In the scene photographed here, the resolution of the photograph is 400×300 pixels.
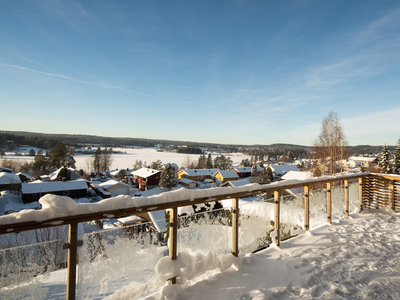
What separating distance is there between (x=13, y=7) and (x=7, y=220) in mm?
8626

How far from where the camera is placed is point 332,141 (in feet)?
49.6

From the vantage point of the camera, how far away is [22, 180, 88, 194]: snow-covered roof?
21594 millimetres

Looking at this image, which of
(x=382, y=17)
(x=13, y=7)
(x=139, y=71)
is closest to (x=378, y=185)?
(x=382, y=17)

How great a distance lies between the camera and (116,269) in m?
1.62

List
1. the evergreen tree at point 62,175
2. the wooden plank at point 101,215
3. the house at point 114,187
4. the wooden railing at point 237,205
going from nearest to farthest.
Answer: the wooden plank at point 101,215, the wooden railing at point 237,205, the house at point 114,187, the evergreen tree at point 62,175

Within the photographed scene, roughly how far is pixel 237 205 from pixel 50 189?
26.3 m

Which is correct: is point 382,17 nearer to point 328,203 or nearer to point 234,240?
point 328,203

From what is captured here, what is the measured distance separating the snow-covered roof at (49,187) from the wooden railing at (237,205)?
25.8 meters

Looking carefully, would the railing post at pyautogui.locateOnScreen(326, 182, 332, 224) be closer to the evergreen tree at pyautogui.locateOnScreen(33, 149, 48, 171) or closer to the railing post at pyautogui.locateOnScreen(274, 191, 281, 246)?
the railing post at pyautogui.locateOnScreen(274, 191, 281, 246)

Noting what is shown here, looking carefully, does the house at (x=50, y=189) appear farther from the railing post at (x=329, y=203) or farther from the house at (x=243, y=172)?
the house at (x=243, y=172)

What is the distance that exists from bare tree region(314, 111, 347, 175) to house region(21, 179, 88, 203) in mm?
25151

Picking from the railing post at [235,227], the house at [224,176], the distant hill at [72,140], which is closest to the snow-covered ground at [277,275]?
the railing post at [235,227]

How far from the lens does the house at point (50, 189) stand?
21.7 meters

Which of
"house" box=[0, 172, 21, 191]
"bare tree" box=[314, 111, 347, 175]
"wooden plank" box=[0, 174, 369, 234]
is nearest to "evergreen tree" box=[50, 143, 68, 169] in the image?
"house" box=[0, 172, 21, 191]
